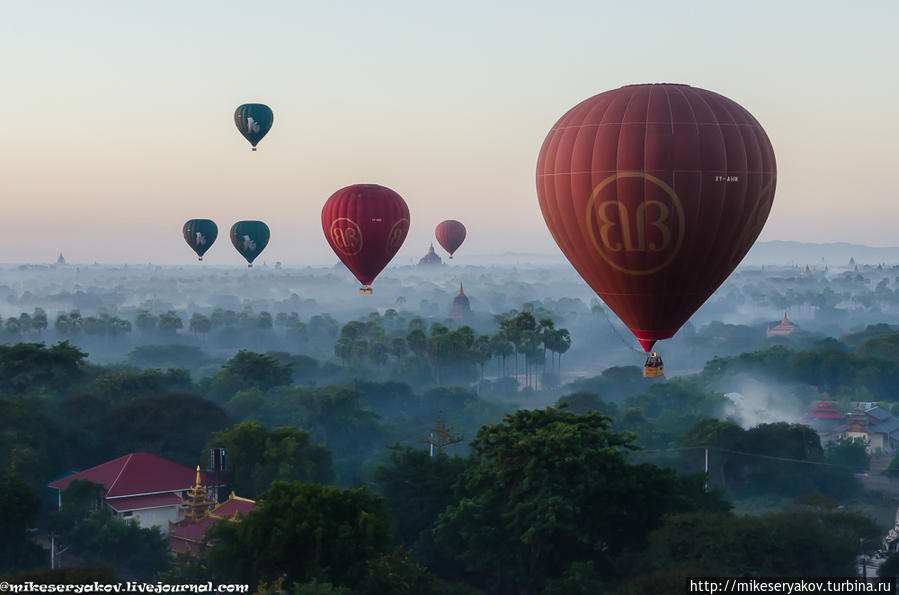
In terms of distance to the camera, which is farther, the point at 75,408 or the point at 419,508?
the point at 75,408

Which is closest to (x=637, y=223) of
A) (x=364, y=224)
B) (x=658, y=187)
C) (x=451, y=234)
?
(x=658, y=187)

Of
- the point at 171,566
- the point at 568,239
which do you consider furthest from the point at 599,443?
the point at 171,566

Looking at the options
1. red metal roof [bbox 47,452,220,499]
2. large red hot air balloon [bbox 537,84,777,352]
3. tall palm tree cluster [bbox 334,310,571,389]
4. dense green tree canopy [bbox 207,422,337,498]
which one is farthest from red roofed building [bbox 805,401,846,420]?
large red hot air balloon [bbox 537,84,777,352]

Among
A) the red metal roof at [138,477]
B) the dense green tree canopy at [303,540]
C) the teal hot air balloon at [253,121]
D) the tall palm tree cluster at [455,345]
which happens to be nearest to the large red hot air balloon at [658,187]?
the dense green tree canopy at [303,540]

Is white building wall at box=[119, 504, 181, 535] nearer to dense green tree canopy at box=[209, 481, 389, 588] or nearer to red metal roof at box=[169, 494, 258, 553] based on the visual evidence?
red metal roof at box=[169, 494, 258, 553]

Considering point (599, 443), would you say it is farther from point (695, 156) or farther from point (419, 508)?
point (695, 156)

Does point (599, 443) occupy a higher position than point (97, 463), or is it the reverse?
point (599, 443)

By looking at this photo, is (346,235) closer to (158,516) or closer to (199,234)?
(158,516)
